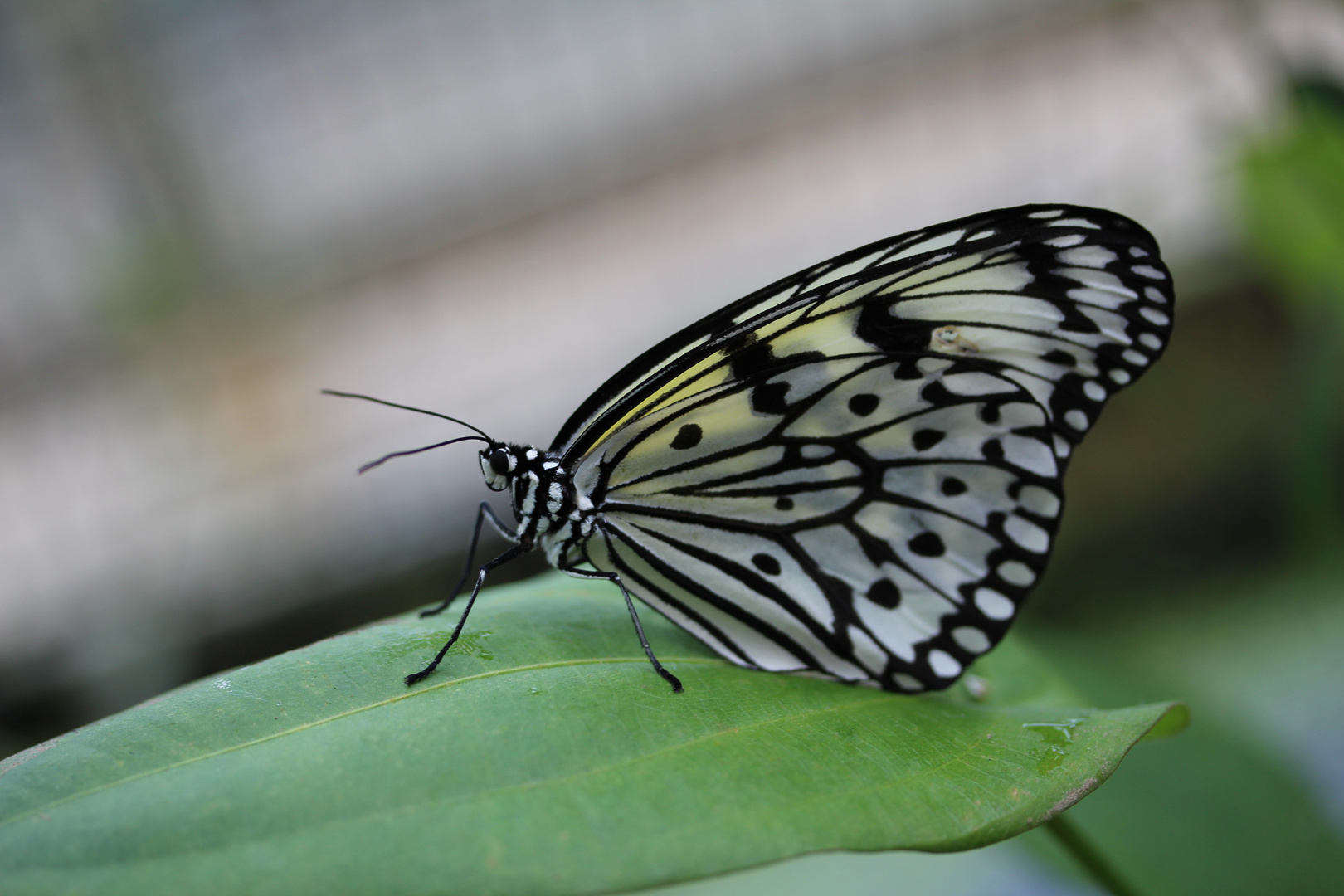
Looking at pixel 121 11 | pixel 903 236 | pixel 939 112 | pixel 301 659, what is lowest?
pixel 301 659

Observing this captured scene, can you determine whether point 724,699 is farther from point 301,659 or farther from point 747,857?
point 301,659

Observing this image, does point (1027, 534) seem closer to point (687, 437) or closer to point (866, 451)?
point (866, 451)

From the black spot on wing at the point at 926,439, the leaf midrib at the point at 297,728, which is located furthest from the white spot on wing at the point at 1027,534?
the leaf midrib at the point at 297,728

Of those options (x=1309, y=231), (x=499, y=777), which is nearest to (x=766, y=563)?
(x=499, y=777)

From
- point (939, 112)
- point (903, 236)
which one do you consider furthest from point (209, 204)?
point (903, 236)

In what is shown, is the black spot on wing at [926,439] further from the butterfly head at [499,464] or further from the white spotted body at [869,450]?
the butterfly head at [499,464]

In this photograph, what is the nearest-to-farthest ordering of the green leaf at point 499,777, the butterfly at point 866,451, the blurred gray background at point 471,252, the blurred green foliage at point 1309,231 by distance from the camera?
the green leaf at point 499,777, the butterfly at point 866,451, the blurred green foliage at point 1309,231, the blurred gray background at point 471,252

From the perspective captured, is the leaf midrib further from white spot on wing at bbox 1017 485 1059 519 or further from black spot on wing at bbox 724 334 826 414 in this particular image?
white spot on wing at bbox 1017 485 1059 519
